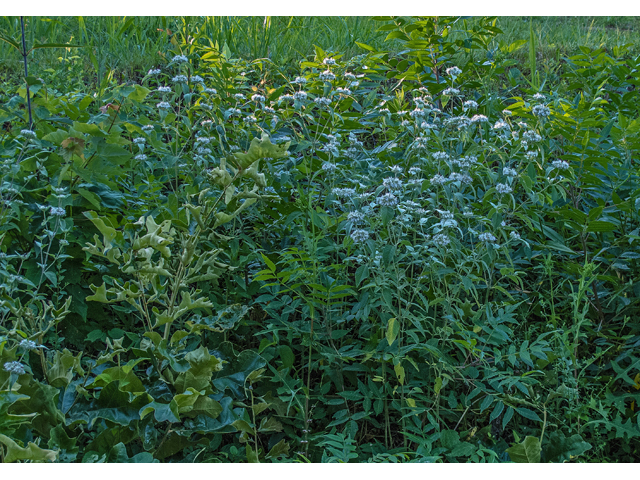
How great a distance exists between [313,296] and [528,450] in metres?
0.98

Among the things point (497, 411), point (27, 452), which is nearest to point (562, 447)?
point (497, 411)

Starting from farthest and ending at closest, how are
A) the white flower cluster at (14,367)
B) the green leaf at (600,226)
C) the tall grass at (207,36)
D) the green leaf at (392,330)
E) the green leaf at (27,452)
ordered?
the tall grass at (207,36) < the green leaf at (600,226) < the green leaf at (392,330) < the white flower cluster at (14,367) < the green leaf at (27,452)

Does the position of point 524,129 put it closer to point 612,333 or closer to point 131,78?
point 612,333

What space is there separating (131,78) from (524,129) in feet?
10.7

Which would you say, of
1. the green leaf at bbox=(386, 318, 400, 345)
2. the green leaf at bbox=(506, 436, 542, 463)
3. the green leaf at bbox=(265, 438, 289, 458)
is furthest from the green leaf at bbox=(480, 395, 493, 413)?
the green leaf at bbox=(265, 438, 289, 458)

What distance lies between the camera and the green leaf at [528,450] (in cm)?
201

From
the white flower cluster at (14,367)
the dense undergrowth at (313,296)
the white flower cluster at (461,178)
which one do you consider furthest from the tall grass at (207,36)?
the white flower cluster at (14,367)

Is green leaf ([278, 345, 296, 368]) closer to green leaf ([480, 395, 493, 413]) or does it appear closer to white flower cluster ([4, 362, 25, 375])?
green leaf ([480, 395, 493, 413])

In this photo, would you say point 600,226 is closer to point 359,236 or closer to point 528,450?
point 528,450

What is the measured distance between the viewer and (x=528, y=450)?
2.02 meters

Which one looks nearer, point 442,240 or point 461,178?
point 442,240

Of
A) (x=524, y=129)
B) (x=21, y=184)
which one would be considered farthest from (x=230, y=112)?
(x=524, y=129)

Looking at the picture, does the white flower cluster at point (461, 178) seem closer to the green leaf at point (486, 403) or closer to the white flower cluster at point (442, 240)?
the white flower cluster at point (442, 240)

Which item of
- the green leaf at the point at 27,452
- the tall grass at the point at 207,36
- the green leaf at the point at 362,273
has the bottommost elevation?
the green leaf at the point at 27,452
